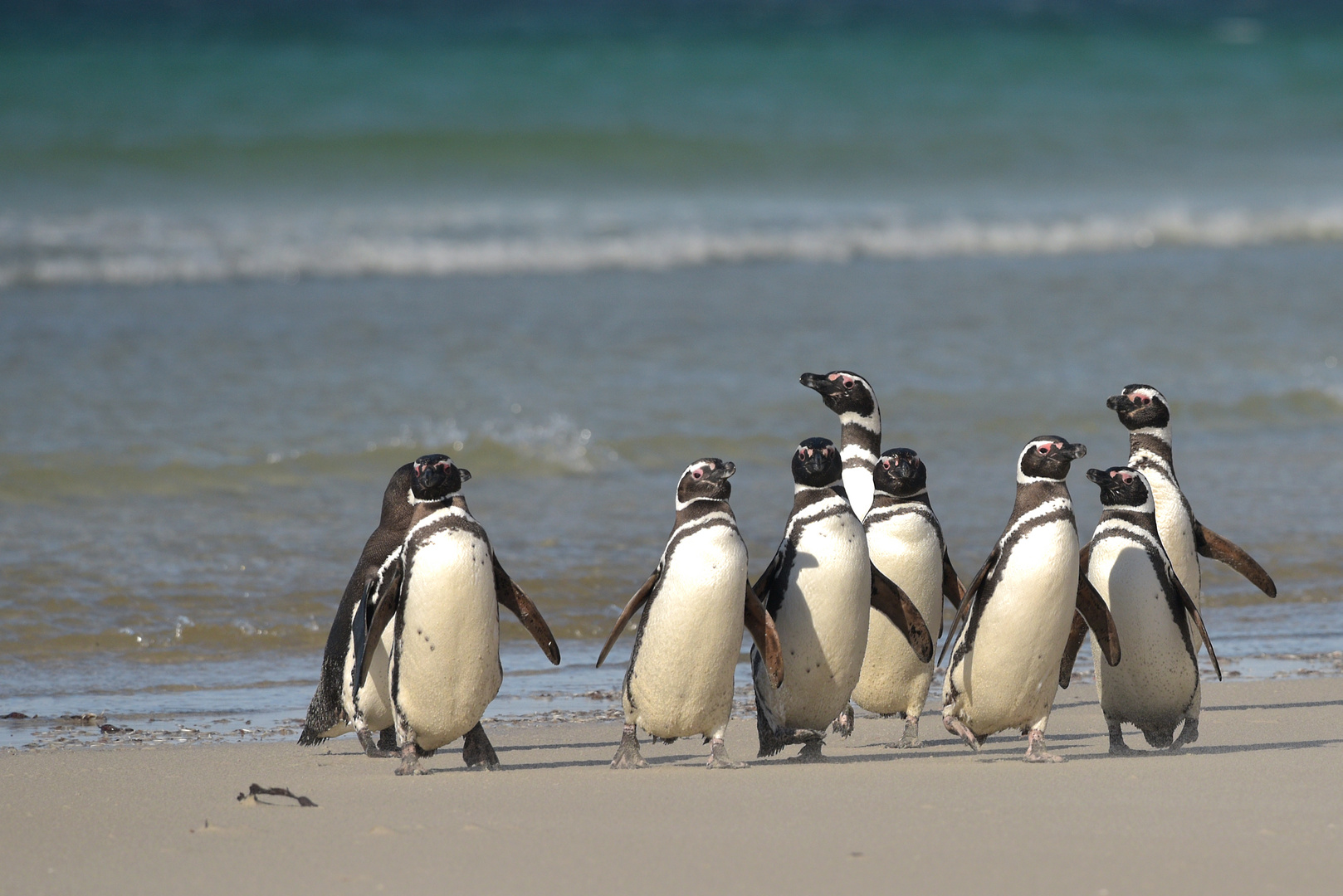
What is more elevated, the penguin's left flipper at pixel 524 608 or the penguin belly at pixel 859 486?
the penguin belly at pixel 859 486

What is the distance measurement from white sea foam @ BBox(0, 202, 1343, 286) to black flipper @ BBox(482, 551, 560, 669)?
1145 cm

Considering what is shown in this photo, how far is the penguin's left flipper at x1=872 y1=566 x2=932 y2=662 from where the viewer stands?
4.91m

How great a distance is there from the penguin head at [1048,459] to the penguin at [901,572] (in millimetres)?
415

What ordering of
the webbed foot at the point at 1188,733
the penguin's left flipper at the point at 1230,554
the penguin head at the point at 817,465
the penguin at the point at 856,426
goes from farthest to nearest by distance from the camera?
the penguin at the point at 856,426 < the penguin's left flipper at the point at 1230,554 < the webbed foot at the point at 1188,733 < the penguin head at the point at 817,465

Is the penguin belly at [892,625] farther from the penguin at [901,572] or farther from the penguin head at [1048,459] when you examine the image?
the penguin head at [1048,459]

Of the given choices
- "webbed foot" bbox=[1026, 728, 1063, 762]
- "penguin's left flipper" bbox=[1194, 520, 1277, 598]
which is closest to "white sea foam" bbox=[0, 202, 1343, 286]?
"penguin's left flipper" bbox=[1194, 520, 1277, 598]

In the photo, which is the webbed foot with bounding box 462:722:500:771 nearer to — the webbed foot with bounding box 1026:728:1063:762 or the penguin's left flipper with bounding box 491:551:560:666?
the penguin's left flipper with bounding box 491:551:560:666

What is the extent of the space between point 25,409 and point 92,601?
373cm

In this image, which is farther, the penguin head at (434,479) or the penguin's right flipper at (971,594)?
the penguin's right flipper at (971,594)

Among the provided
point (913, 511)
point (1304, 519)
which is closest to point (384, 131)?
point (1304, 519)

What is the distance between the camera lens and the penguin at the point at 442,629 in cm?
458

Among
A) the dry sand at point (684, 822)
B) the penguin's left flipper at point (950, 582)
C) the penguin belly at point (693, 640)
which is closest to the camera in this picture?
the dry sand at point (684, 822)

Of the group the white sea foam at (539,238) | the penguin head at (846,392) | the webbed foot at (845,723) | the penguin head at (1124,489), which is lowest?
the webbed foot at (845,723)

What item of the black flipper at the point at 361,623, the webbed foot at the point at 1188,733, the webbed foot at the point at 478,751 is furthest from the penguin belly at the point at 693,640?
the webbed foot at the point at 1188,733
